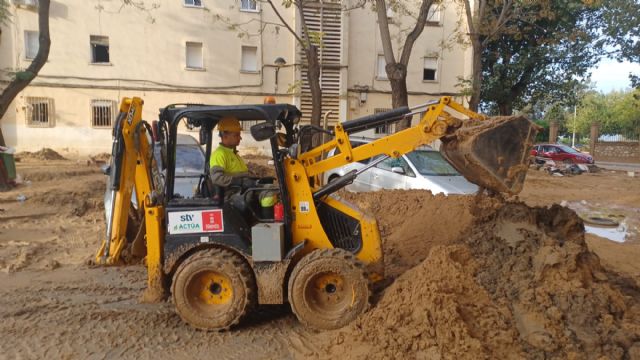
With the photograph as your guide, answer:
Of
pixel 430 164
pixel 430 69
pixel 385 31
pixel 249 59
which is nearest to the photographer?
pixel 430 164

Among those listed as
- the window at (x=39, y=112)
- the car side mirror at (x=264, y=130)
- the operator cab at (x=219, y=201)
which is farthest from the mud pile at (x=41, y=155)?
the car side mirror at (x=264, y=130)

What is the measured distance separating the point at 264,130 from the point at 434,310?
2075mm

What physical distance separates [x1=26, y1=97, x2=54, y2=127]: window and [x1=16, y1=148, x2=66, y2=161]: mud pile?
4.80 ft

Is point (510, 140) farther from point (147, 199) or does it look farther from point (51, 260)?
point (51, 260)

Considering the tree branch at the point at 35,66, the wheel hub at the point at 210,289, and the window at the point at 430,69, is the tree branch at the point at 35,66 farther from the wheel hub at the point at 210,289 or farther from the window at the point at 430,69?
the window at the point at 430,69

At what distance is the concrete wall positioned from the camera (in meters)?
27.0

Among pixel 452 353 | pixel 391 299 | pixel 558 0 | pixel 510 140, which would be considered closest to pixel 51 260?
pixel 391 299

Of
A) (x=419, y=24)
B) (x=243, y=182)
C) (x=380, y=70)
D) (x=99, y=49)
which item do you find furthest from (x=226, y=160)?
(x=380, y=70)

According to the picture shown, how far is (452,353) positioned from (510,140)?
2071mm

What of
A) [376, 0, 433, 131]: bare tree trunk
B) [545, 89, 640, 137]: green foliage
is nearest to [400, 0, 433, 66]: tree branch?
[376, 0, 433, 131]: bare tree trunk

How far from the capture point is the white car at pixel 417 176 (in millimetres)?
8406

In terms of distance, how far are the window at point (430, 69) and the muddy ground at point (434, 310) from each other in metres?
18.2

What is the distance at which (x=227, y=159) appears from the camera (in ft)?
14.4

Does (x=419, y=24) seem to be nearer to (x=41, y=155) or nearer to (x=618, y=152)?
(x=41, y=155)
